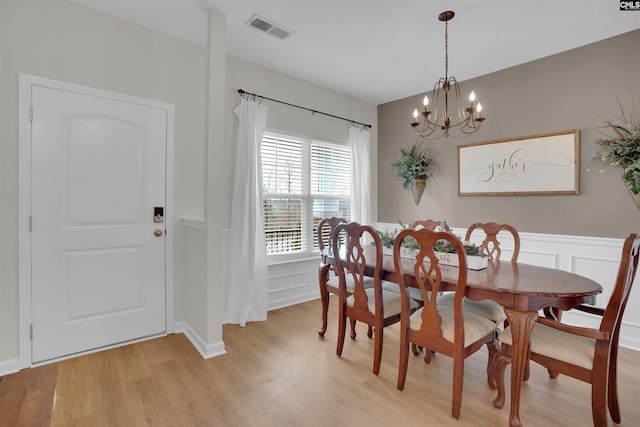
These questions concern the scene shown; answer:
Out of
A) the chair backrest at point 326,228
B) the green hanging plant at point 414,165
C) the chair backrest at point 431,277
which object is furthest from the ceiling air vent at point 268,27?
the green hanging plant at point 414,165

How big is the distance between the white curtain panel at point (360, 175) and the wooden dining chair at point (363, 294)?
186 cm

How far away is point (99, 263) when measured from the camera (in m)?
2.58

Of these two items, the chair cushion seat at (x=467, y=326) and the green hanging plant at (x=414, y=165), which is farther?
the green hanging plant at (x=414, y=165)

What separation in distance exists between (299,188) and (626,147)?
3.12 m

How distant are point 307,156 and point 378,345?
244 cm

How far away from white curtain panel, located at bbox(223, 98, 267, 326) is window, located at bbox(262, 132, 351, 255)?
0.29 m

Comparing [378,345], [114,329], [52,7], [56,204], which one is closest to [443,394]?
[378,345]

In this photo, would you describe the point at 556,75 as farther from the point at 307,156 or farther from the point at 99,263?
the point at 99,263

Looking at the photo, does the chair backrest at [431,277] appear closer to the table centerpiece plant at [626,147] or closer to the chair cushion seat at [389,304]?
the chair cushion seat at [389,304]

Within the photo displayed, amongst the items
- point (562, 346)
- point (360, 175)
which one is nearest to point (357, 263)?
point (562, 346)

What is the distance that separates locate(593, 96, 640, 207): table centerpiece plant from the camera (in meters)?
2.64

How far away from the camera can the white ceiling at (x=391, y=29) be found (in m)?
2.47

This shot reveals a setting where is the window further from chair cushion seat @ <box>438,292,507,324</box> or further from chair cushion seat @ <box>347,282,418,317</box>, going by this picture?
chair cushion seat @ <box>438,292,507,324</box>

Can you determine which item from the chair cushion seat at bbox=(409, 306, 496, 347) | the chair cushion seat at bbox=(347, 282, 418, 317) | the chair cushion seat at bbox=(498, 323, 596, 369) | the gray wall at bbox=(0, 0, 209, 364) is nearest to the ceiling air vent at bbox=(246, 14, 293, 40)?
the gray wall at bbox=(0, 0, 209, 364)
